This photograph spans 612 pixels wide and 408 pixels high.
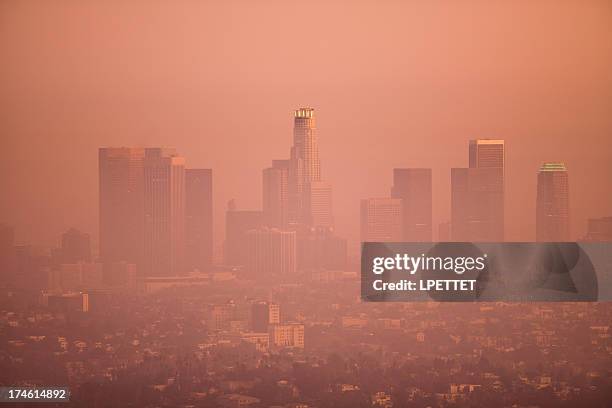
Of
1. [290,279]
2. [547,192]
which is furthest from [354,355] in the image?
[547,192]

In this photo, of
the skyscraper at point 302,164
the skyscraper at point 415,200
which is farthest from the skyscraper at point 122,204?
the skyscraper at point 415,200

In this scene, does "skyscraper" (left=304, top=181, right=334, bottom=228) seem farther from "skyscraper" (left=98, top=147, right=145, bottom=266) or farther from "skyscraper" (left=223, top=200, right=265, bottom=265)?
"skyscraper" (left=98, top=147, right=145, bottom=266)

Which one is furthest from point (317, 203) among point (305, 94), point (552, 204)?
point (552, 204)

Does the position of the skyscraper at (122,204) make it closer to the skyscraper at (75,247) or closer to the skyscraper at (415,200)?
the skyscraper at (75,247)

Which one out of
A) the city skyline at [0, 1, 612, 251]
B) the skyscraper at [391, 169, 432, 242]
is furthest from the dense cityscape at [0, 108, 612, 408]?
the city skyline at [0, 1, 612, 251]

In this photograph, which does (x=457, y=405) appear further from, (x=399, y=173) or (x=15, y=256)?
(x=15, y=256)

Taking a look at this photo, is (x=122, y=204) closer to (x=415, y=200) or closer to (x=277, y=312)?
(x=277, y=312)
